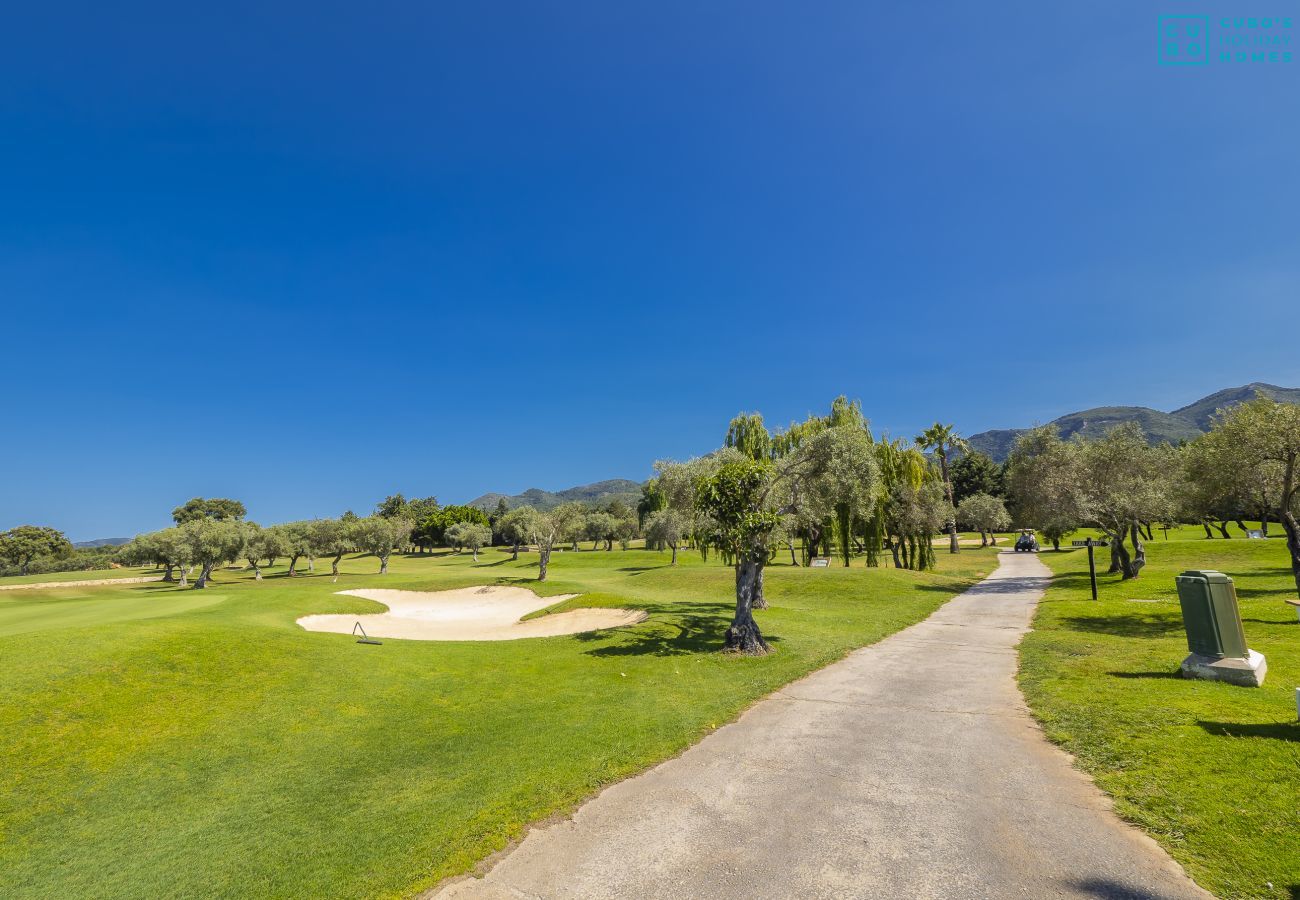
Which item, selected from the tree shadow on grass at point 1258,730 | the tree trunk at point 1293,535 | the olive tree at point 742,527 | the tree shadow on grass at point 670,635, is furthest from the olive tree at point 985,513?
the tree shadow on grass at point 1258,730

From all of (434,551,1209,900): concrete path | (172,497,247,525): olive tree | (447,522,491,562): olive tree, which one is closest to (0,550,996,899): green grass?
(434,551,1209,900): concrete path

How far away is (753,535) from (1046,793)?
34.7ft

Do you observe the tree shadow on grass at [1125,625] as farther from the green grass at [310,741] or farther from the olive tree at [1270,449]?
the green grass at [310,741]

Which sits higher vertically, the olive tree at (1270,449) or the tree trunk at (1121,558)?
the olive tree at (1270,449)

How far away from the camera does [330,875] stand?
6.42 m

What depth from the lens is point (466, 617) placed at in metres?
32.9

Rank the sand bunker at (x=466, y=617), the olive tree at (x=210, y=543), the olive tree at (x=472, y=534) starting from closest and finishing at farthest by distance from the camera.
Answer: the sand bunker at (x=466, y=617) → the olive tree at (x=210, y=543) → the olive tree at (x=472, y=534)

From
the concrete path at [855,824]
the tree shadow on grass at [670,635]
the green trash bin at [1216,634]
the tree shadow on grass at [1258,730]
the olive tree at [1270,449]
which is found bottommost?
the tree shadow on grass at [670,635]

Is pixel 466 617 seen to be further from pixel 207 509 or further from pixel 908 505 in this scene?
pixel 207 509

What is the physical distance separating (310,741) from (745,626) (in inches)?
483

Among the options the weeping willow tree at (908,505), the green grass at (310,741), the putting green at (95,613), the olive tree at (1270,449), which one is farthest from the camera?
the weeping willow tree at (908,505)

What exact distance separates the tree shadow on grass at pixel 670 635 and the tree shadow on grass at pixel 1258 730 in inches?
442

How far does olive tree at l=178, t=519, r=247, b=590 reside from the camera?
5619cm

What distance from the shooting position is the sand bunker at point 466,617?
84.2 feet
